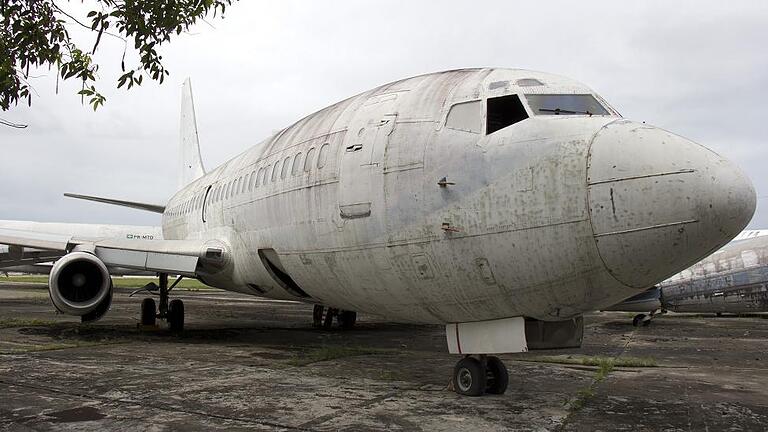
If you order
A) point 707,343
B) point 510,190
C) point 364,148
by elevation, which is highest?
point 364,148

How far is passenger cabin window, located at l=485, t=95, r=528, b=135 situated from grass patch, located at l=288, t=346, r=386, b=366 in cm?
487

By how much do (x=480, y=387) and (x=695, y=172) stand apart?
312 cm

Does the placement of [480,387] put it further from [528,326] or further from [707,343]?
[707,343]

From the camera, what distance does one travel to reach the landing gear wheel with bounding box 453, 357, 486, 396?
257 inches

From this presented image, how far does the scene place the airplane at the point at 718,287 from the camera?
17.9 m

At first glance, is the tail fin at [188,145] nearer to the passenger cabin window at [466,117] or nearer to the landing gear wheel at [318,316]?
the landing gear wheel at [318,316]

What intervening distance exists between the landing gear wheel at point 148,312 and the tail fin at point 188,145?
8.03 meters

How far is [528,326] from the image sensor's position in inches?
246

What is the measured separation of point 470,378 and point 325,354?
3965 millimetres

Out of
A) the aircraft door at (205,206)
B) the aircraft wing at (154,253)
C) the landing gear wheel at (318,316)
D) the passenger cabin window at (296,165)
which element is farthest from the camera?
the landing gear wheel at (318,316)

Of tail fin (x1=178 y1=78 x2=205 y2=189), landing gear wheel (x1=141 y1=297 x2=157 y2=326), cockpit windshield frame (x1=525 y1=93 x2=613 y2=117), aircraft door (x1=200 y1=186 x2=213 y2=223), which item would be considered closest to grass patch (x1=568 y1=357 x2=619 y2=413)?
cockpit windshield frame (x1=525 y1=93 x2=613 y2=117)

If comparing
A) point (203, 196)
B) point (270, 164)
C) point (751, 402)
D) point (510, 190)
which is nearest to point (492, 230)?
point (510, 190)

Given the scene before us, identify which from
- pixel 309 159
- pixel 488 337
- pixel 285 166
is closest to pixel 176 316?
pixel 285 166

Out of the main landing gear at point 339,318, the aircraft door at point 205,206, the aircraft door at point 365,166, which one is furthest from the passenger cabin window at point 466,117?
the main landing gear at point 339,318
